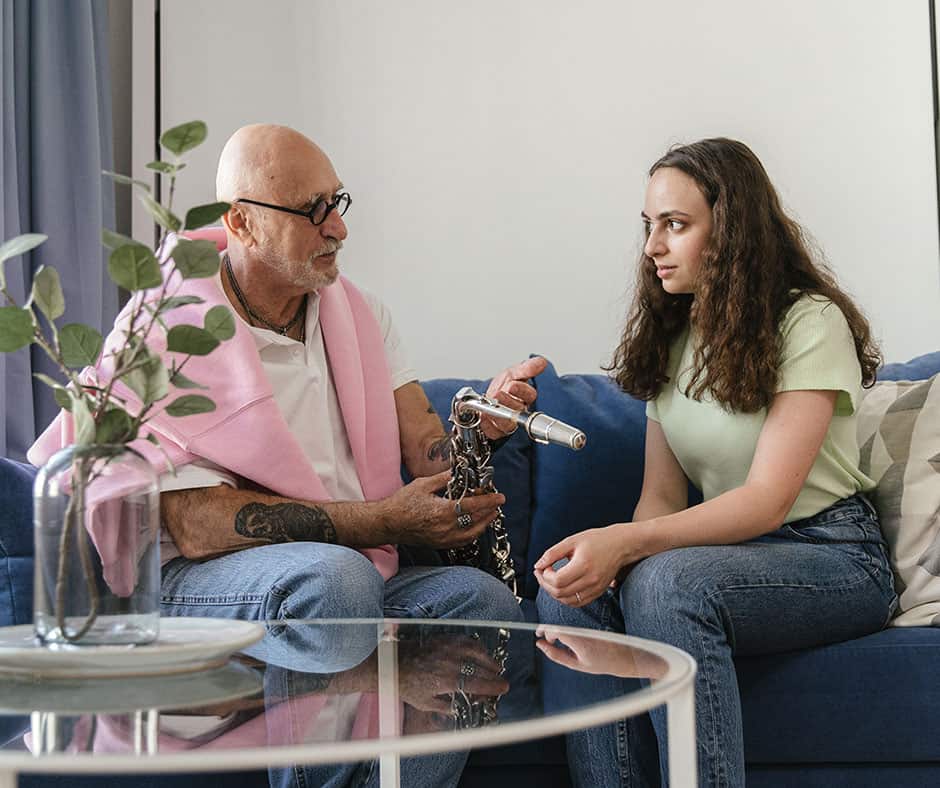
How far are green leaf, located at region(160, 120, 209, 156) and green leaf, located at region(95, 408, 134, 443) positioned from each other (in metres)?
0.24

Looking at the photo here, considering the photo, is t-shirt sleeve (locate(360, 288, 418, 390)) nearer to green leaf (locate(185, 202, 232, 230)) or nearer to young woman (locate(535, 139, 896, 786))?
young woman (locate(535, 139, 896, 786))

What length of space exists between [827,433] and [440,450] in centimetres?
61

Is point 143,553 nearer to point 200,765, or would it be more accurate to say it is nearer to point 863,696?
point 200,765

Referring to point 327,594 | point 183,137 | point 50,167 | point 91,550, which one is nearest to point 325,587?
point 327,594

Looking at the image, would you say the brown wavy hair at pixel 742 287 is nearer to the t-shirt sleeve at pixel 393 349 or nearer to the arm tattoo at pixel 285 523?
the t-shirt sleeve at pixel 393 349

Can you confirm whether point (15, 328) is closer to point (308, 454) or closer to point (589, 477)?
point (308, 454)

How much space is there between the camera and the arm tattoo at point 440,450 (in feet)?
6.31

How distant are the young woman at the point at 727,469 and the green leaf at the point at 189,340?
2.04 feet

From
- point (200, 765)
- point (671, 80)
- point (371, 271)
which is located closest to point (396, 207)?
point (371, 271)

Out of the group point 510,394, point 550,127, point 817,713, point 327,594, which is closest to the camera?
point 327,594

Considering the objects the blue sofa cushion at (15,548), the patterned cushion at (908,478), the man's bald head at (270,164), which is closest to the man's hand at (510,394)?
the man's bald head at (270,164)

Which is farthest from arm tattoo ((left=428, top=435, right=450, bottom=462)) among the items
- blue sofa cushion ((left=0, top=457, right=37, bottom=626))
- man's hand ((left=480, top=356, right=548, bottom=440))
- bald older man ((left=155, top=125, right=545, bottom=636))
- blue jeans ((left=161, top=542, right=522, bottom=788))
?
blue sofa cushion ((left=0, top=457, right=37, bottom=626))

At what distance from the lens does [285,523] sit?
170 centimetres

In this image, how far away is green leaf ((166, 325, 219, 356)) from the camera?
103cm
